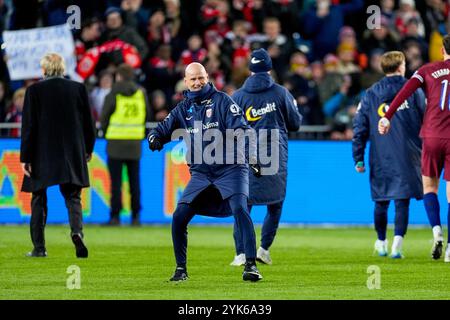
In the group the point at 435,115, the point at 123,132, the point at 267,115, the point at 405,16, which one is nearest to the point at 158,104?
the point at 123,132

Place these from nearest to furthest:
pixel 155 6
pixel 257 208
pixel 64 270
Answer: pixel 64 270
pixel 257 208
pixel 155 6

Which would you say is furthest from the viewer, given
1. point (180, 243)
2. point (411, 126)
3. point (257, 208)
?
point (257, 208)

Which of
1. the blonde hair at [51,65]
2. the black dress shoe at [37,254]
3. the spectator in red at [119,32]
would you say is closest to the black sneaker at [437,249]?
the black dress shoe at [37,254]

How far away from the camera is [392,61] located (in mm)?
15570

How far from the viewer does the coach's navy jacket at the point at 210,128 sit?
12086 mm

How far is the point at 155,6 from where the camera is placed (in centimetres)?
2439

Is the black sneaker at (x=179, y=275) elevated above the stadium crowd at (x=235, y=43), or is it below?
below

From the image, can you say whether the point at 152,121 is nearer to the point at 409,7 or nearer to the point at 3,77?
the point at 3,77

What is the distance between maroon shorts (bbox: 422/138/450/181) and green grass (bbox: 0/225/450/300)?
105 centimetres

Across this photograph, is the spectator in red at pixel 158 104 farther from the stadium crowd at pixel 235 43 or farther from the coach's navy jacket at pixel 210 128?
the coach's navy jacket at pixel 210 128

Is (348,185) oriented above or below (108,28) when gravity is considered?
below

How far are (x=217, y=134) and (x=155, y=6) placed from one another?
12623 millimetres

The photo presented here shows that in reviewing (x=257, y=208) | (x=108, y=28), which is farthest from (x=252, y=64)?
(x=108, y=28)
